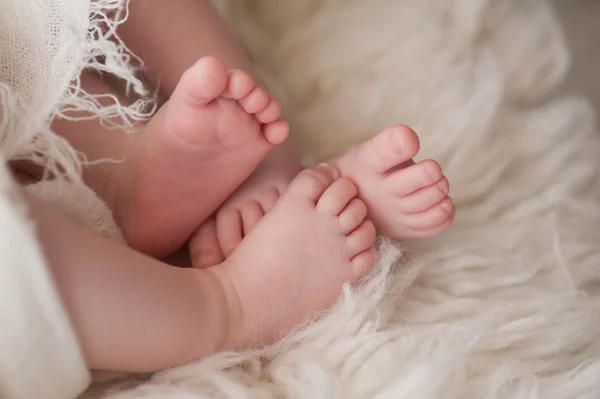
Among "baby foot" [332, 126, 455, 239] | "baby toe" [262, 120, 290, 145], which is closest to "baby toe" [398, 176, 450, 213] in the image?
"baby foot" [332, 126, 455, 239]

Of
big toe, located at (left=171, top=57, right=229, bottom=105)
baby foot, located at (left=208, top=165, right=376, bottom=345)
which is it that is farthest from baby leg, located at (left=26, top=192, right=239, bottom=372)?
big toe, located at (left=171, top=57, right=229, bottom=105)

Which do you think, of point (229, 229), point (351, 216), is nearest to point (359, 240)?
point (351, 216)

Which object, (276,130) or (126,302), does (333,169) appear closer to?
(276,130)

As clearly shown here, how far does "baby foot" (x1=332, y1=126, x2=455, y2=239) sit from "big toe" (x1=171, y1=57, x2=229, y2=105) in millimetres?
145

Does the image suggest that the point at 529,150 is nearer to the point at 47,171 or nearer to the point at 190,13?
the point at 190,13

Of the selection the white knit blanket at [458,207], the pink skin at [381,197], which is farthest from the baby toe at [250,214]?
the white knit blanket at [458,207]

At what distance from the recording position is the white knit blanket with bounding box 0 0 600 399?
549 millimetres

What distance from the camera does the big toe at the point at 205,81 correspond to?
52 cm

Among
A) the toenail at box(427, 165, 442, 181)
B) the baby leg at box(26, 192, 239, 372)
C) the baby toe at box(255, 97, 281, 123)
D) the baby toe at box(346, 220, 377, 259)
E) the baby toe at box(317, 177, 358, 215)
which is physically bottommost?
the baby leg at box(26, 192, 239, 372)

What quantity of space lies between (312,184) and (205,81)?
0.46ft

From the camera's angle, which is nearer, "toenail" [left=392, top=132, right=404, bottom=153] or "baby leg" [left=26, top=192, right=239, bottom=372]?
"baby leg" [left=26, top=192, right=239, bottom=372]

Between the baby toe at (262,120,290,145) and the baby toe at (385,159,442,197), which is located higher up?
the baby toe at (262,120,290,145)

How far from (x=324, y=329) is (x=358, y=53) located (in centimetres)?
33

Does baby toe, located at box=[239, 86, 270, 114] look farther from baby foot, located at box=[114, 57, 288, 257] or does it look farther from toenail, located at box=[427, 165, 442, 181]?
toenail, located at box=[427, 165, 442, 181]
